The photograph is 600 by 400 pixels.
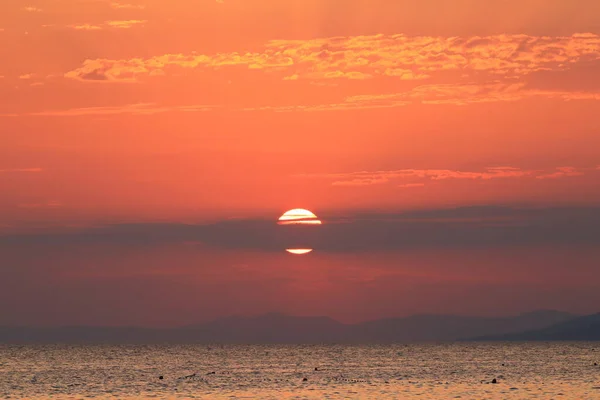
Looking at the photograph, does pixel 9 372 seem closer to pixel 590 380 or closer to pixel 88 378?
pixel 88 378

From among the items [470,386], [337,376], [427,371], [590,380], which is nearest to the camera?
[470,386]

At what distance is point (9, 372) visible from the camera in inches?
6506

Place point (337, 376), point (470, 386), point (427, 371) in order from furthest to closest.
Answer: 1. point (427, 371)
2. point (337, 376)
3. point (470, 386)

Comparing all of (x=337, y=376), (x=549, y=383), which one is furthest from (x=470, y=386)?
(x=337, y=376)

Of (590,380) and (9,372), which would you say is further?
(9,372)

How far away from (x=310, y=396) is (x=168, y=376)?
50.8 metres

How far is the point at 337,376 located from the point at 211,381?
64.3ft

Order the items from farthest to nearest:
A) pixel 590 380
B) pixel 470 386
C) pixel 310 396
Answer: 1. pixel 590 380
2. pixel 470 386
3. pixel 310 396

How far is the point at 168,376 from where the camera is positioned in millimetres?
148875

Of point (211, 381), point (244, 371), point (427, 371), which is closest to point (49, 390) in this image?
point (211, 381)

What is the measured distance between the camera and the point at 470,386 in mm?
115625

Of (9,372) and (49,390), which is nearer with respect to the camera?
(49,390)

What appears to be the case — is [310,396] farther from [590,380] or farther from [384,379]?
[590,380]

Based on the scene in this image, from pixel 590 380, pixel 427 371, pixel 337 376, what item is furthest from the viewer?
pixel 427 371
